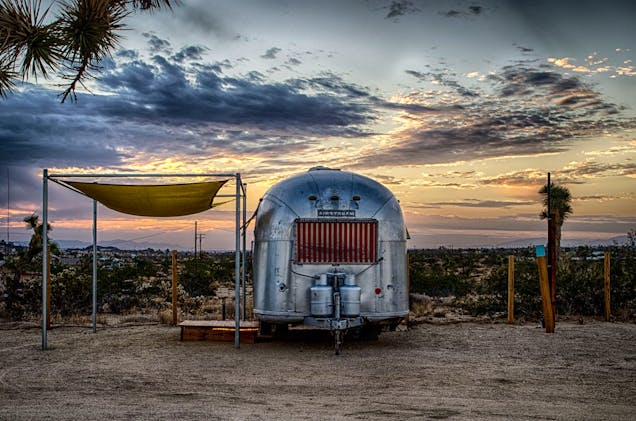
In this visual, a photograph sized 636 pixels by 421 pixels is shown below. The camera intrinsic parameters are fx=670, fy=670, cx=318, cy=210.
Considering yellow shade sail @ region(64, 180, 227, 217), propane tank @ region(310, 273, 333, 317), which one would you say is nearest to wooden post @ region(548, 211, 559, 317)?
propane tank @ region(310, 273, 333, 317)

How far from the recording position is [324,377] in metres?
10.1

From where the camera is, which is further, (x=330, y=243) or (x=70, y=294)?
(x=70, y=294)

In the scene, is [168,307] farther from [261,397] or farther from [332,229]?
[261,397]

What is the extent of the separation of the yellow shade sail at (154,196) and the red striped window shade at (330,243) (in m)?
1.83

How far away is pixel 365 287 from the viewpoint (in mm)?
12148

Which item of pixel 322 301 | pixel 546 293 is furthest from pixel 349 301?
pixel 546 293

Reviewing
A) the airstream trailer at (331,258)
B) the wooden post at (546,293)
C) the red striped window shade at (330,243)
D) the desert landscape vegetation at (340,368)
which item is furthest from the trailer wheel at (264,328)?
the wooden post at (546,293)

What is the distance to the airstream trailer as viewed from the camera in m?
12.1

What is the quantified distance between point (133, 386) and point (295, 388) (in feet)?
7.44

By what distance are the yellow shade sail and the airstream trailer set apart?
160 centimetres

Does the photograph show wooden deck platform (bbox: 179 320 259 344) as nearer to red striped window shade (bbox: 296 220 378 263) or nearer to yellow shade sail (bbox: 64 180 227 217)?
red striped window shade (bbox: 296 220 378 263)

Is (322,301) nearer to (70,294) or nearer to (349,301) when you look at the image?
(349,301)

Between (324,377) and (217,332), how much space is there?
430 cm

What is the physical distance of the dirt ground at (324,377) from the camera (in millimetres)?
7934
